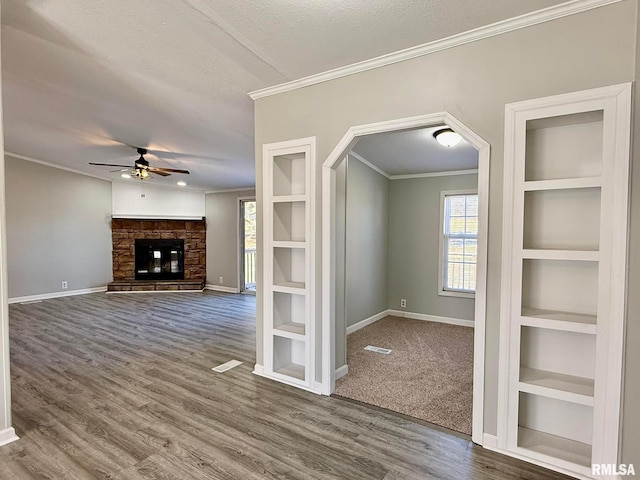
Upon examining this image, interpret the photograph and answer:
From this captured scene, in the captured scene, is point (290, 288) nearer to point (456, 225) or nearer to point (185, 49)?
point (185, 49)

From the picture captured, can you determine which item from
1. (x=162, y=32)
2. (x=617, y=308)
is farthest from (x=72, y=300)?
(x=617, y=308)

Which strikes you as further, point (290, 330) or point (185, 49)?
point (290, 330)

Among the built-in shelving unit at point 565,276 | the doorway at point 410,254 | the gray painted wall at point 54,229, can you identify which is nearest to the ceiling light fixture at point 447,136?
the doorway at point 410,254

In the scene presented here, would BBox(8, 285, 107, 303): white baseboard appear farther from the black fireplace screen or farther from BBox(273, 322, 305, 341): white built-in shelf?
BBox(273, 322, 305, 341): white built-in shelf

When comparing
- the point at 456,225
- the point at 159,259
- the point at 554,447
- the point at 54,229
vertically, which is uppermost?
the point at 456,225

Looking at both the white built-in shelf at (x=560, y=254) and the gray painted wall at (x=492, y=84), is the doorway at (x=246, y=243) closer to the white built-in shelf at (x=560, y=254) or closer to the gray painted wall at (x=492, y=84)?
the gray painted wall at (x=492, y=84)

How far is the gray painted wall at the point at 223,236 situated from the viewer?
7801 millimetres

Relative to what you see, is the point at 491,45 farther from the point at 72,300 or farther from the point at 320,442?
the point at 72,300

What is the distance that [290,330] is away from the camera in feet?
9.91

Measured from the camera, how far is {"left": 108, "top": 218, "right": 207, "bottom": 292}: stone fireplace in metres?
7.71

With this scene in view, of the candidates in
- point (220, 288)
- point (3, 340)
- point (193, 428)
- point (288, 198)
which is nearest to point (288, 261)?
point (288, 198)

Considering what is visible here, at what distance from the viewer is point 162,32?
2.20 m

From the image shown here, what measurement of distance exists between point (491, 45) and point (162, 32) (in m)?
2.15

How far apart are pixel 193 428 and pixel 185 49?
8.97 ft
